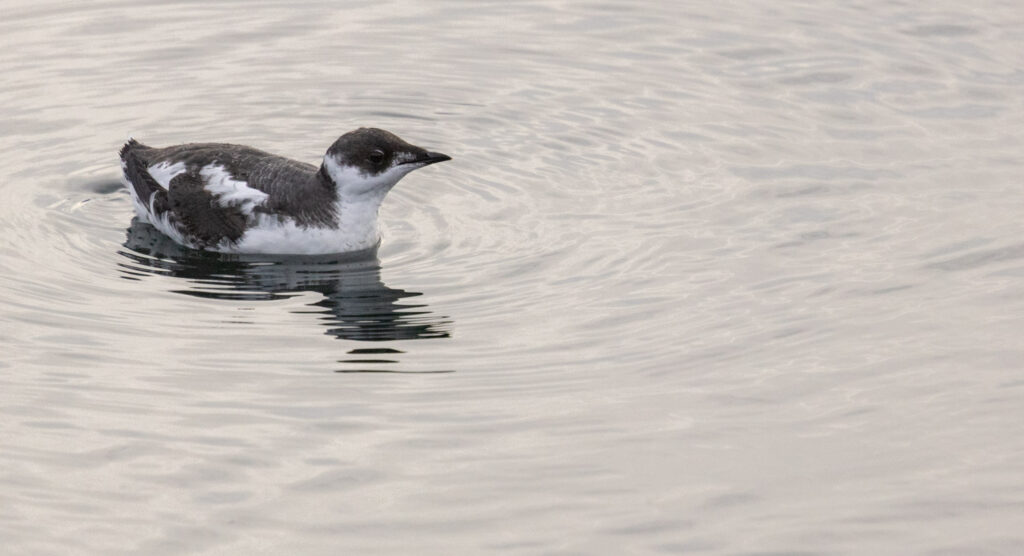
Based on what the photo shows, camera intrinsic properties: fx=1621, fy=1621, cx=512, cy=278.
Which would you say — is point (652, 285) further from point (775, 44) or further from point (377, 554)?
point (775, 44)

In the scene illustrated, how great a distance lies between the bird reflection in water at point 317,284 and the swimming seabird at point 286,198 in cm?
14

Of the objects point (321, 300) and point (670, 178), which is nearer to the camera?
point (321, 300)

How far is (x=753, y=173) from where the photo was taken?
15.1m

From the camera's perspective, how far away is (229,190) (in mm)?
13922

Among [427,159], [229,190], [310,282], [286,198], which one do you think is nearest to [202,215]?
[229,190]

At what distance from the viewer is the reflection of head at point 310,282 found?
12.1 meters

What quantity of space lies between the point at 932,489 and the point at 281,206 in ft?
20.9

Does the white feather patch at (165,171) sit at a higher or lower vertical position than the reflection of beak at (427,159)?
lower

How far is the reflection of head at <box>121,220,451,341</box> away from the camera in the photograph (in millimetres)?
12102

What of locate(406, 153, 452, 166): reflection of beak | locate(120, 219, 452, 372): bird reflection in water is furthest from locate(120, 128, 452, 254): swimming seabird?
locate(120, 219, 452, 372): bird reflection in water

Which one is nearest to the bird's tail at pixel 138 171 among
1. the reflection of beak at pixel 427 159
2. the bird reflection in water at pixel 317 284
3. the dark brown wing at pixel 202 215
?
the dark brown wing at pixel 202 215

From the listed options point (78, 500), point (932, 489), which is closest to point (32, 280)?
point (78, 500)

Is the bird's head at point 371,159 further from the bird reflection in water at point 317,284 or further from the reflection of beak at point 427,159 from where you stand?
the bird reflection in water at point 317,284

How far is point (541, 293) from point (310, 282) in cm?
199
